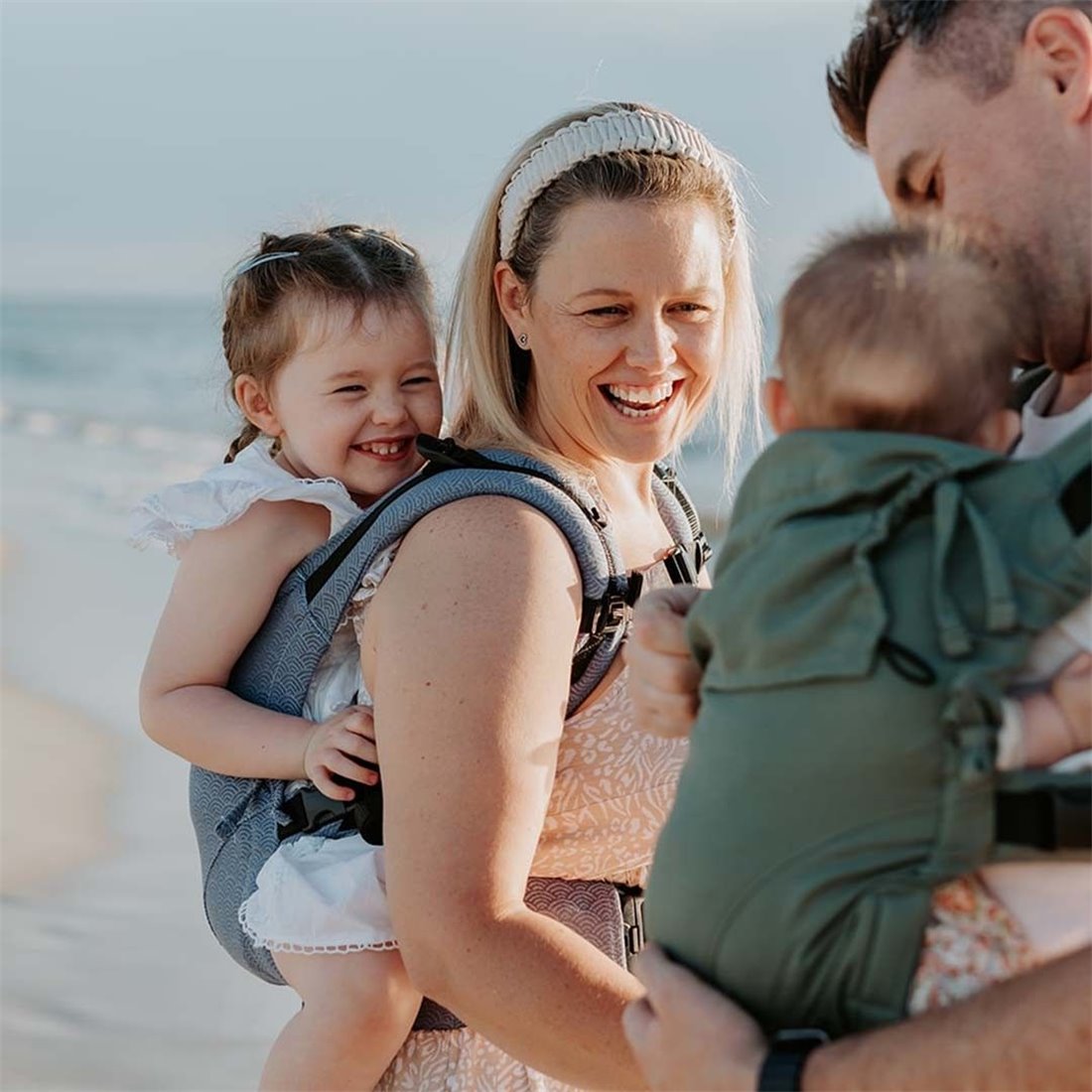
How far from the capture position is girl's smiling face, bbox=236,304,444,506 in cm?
302

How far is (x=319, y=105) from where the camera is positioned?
40531 millimetres

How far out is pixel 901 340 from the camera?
1708 mm

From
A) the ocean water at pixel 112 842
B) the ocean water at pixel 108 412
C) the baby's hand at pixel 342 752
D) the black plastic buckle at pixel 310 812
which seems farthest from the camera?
the ocean water at pixel 108 412

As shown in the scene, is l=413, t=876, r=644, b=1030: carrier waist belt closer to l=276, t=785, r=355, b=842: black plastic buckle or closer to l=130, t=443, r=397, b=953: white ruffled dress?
l=130, t=443, r=397, b=953: white ruffled dress

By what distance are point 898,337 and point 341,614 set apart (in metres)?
1.19

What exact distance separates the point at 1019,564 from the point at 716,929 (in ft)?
1.59

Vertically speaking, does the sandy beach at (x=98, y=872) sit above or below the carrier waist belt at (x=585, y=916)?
below

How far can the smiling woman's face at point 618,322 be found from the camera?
2.80 meters

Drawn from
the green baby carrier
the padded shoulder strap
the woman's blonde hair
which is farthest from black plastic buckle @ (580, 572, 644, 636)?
the green baby carrier

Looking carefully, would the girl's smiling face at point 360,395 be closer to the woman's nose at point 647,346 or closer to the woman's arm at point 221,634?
the woman's arm at point 221,634

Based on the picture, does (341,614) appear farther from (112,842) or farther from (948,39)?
(112,842)

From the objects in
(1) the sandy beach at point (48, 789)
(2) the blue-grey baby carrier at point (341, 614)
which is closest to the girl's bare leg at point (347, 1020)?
(2) the blue-grey baby carrier at point (341, 614)

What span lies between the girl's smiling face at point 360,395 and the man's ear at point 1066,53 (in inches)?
53.9

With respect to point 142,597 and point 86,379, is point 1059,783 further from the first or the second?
point 86,379
